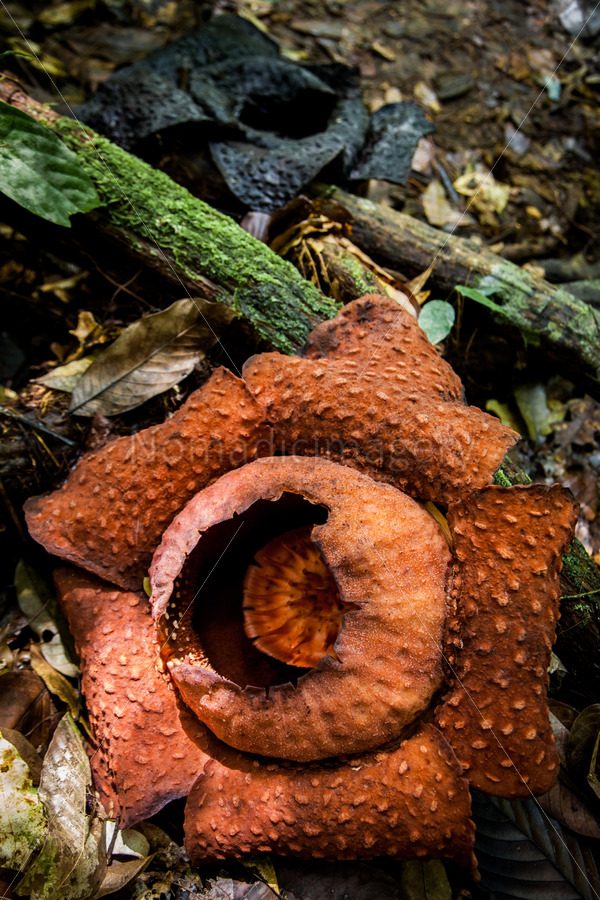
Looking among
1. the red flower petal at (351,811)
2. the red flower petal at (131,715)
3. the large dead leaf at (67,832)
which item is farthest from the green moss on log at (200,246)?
the large dead leaf at (67,832)

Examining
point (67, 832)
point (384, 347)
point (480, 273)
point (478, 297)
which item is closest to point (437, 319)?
point (478, 297)

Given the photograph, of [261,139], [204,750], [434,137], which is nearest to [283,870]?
[204,750]

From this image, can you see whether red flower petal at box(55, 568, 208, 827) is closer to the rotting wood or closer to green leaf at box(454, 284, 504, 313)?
the rotting wood

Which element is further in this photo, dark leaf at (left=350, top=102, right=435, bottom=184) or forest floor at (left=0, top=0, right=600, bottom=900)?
dark leaf at (left=350, top=102, right=435, bottom=184)

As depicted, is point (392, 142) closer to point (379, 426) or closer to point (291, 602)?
point (379, 426)

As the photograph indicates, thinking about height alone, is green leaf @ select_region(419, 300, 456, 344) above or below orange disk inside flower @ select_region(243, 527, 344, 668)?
above

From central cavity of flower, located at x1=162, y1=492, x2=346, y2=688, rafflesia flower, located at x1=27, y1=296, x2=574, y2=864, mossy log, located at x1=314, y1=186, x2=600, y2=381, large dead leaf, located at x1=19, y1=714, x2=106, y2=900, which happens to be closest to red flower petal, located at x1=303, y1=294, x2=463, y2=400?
rafflesia flower, located at x1=27, y1=296, x2=574, y2=864
